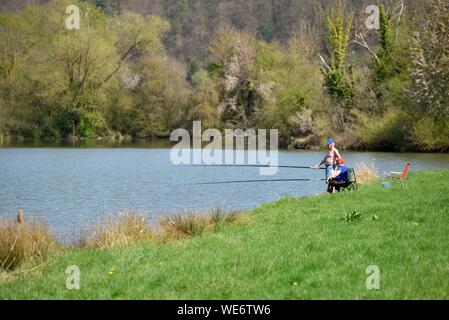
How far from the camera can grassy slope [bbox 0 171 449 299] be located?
9133 millimetres

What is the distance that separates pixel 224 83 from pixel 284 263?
56744 mm

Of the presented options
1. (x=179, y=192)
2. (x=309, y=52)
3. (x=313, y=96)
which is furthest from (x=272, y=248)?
(x=309, y=52)

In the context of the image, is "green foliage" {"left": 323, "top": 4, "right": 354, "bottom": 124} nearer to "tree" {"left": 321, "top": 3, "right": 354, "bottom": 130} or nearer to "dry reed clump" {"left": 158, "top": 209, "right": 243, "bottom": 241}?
"tree" {"left": 321, "top": 3, "right": 354, "bottom": 130}

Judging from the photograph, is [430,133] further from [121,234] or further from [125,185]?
[121,234]

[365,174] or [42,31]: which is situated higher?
[42,31]

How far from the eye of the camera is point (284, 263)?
34.2ft

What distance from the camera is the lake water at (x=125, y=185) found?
71.6 feet

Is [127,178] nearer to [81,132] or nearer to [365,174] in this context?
[365,174]

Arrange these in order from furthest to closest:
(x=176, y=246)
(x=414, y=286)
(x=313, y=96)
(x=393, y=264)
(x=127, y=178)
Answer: (x=313, y=96), (x=127, y=178), (x=176, y=246), (x=393, y=264), (x=414, y=286)

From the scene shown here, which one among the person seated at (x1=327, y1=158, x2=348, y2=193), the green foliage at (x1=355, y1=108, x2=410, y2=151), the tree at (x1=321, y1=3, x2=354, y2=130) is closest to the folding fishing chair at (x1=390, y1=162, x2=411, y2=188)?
the person seated at (x1=327, y1=158, x2=348, y2=193)
